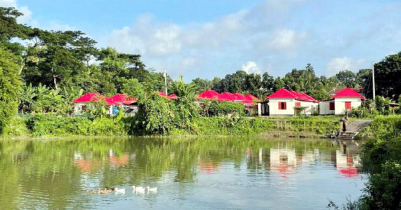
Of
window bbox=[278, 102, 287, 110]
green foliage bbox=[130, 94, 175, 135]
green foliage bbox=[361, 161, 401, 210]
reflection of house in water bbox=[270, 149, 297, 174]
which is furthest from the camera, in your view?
window bbox=[278, 102, 287, 110]

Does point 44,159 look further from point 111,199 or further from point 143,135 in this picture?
point 143,135

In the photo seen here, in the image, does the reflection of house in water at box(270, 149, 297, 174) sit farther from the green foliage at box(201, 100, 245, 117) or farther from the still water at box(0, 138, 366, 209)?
the green foliage at box(201, 100, 245, 117)

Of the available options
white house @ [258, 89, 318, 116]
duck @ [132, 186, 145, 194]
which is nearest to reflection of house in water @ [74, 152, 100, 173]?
duck @ [132, 186, 145, 194]

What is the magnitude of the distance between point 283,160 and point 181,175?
249 inches

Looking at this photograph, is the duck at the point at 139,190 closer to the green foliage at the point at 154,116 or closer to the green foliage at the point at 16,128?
the green foliage at the point at 154,116

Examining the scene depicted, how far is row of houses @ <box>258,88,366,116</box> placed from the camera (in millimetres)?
40281

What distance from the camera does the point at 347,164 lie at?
19.5 m

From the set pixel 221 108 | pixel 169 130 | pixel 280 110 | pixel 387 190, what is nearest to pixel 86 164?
pixel 387 190

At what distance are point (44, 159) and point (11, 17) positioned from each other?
27.8 m

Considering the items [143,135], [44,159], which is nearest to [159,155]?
[44,159]

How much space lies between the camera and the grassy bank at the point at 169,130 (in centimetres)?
3350

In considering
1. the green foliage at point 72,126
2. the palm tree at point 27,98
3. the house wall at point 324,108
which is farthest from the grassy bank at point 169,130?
the house wall at point 324,108

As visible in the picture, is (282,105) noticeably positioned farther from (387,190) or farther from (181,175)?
(387,190)

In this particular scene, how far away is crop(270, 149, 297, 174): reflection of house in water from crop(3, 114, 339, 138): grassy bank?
31.3ft
